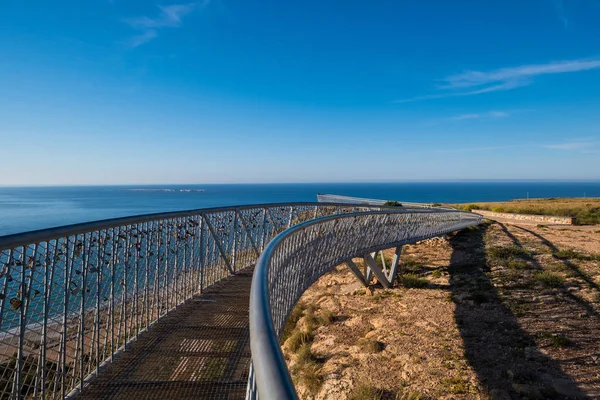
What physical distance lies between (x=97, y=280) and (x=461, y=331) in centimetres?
931

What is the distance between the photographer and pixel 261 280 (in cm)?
242

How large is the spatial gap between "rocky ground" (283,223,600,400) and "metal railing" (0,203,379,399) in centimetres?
348

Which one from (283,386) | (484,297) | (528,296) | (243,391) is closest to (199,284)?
(243,391)

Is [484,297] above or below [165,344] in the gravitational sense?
below

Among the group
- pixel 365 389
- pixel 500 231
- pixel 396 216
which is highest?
pixel 396 216

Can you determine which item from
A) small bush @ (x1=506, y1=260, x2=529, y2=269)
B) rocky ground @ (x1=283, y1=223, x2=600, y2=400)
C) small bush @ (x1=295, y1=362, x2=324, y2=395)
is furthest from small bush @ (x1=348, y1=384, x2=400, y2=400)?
small bush @ (x1=506, y1=260, x2=529, y2=269)

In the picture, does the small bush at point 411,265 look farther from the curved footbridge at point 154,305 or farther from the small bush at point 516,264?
the curved footbridge at point 154,305

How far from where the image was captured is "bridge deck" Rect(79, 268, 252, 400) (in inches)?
133

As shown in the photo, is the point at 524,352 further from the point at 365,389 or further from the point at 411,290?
the point at 411,290

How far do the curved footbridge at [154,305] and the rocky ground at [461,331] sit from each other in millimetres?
2723

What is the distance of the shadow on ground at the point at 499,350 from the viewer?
23.9 feet

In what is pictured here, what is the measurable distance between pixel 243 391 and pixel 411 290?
12.4 meters

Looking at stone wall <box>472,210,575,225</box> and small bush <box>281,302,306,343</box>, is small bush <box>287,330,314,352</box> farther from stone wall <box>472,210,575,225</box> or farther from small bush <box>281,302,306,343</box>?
stone wall <box>472,210,575,225</box>

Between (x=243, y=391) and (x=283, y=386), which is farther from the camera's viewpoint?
(x=243, y=391)
